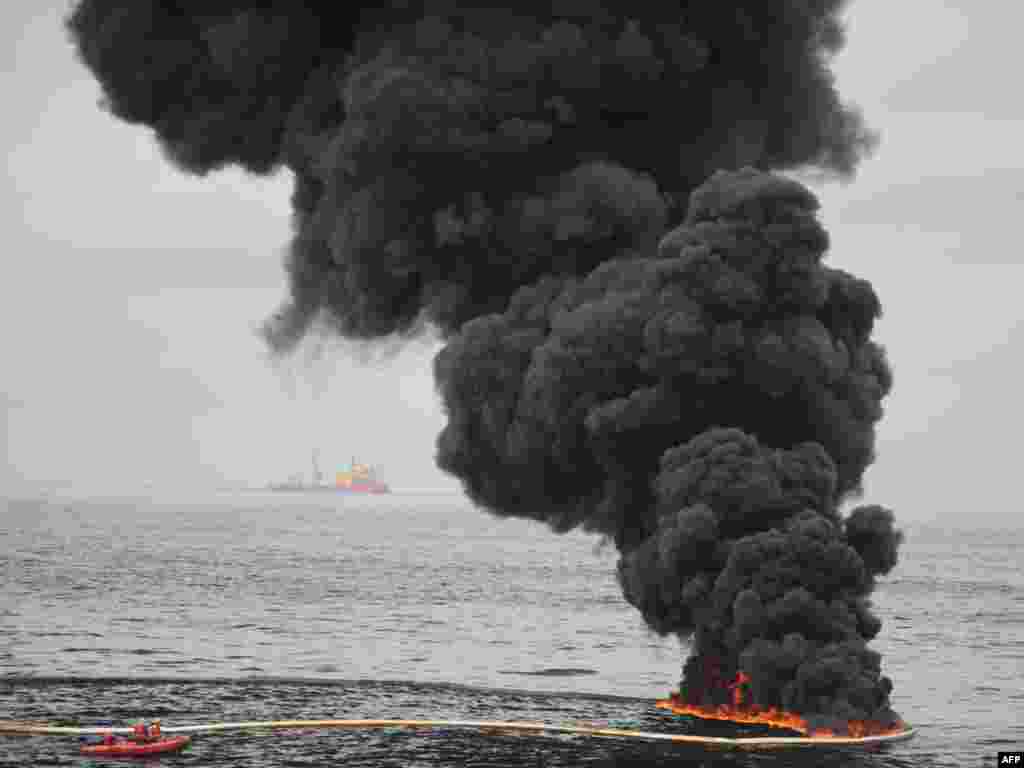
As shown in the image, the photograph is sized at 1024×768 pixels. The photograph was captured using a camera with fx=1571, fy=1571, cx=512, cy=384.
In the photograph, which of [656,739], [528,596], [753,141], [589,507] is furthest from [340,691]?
[528,596]

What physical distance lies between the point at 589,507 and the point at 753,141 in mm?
17077

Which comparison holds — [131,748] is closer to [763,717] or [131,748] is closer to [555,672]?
[763,717]

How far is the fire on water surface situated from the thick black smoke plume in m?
0.64

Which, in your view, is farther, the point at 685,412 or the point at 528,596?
the point at 528,596

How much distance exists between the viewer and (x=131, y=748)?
43750 mm

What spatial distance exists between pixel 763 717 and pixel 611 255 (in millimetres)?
17651

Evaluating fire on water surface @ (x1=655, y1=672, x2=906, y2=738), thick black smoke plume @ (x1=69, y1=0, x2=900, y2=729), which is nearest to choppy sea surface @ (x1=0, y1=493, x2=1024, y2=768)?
fire on water surface @ (x1=655, y1=672, x2=906, y2=738)

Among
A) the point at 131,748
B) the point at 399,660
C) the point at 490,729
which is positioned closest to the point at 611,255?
the point at 490,729

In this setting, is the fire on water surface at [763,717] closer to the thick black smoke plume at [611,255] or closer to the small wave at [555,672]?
the thick black smoke plume at [611,255]

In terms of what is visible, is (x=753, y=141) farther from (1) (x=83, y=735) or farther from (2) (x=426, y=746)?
(1) (x=83, y=735)

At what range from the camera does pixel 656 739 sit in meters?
47.2

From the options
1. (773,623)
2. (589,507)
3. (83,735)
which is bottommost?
(83,735)

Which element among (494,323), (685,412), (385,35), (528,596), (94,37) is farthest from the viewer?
(528,596)

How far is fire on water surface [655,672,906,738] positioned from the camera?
4491 centimetres
